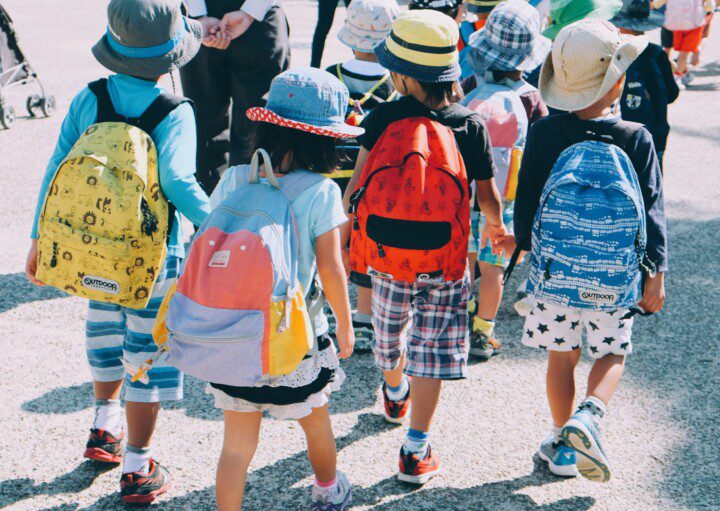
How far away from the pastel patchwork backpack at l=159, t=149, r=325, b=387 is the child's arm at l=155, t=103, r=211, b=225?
0.33 m

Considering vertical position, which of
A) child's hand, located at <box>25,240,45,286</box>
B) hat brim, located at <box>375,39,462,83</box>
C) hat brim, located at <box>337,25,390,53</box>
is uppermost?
hat brim, located at <box>375,39,462,83</box>

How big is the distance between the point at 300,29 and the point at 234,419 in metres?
11.3

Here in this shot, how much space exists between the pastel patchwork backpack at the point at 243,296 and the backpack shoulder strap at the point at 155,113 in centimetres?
51

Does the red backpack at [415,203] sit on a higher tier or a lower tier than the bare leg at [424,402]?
higher

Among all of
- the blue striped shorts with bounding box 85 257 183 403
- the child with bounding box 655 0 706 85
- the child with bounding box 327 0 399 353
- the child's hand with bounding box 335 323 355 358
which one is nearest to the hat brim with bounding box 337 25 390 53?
the child with bounding box 327 0 399 353

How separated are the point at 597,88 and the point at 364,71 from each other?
4.83 feet

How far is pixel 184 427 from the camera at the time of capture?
3393 millimetres

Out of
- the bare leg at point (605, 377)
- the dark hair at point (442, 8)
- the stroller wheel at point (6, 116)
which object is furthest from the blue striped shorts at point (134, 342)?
the stroller wheel at point (6, 116)

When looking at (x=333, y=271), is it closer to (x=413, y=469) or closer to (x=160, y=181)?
(x=160, y=181)

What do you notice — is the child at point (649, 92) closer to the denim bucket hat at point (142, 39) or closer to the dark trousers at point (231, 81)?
the dark trousers at point (231, 81)

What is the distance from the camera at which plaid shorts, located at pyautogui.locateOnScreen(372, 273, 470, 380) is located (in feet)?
10.0

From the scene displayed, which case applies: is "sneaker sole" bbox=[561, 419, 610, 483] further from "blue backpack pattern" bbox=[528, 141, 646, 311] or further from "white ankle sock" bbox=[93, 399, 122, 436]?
"white ankle sock" bbox=[93, 399, 122, 436]

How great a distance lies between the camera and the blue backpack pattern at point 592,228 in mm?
2689

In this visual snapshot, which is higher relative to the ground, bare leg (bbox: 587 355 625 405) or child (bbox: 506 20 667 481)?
child (bbox: 506 20 667 481)
